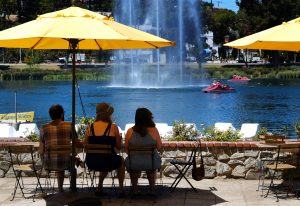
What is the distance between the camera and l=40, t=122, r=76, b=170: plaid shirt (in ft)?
31.3

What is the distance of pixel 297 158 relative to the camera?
10.7 metres

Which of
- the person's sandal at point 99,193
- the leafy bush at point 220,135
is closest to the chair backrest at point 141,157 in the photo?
the person's sandal at point 99,193

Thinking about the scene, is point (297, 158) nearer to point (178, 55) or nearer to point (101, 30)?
point (101, 30)

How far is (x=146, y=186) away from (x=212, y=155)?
1.39m

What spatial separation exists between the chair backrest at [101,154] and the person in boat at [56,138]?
353mm

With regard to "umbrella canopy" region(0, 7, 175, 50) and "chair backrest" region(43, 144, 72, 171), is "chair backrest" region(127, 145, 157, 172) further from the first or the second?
"umbrella canopy" region(0, 7, 175, 50)

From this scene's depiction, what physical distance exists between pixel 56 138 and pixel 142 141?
125cm

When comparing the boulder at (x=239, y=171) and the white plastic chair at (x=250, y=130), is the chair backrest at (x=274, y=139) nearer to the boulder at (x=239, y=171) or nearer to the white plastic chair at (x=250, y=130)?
the boulder at (x=239, y=171)

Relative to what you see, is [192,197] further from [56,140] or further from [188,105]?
[188,105]

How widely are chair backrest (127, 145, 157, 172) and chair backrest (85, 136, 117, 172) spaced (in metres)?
0.26

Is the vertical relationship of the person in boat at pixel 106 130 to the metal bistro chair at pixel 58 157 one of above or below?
above

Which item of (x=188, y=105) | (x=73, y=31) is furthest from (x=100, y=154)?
(x=188, y=105)

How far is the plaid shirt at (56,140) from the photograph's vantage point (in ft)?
31.3

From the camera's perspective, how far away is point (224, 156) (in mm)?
11328
